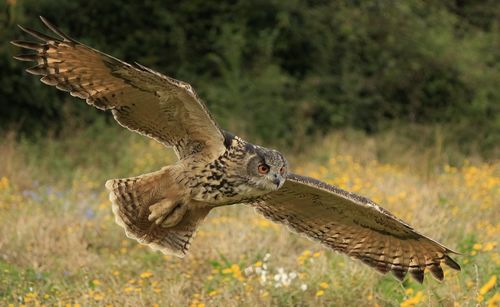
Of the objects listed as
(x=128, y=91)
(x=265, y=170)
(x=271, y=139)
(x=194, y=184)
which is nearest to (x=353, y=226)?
(x=265, y=170)

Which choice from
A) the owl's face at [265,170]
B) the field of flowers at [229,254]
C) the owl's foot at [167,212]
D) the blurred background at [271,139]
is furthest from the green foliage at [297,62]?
the owl's face at [265,170]

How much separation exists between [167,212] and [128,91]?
2.49ft

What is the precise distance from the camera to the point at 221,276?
608 centimetres

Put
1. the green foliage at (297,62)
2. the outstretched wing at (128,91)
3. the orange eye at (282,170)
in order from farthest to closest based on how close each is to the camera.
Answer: the green foliage at (297,62) → the orange eye at (282,170) → the outstretched wing at (128,91)

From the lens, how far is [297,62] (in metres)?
15.0

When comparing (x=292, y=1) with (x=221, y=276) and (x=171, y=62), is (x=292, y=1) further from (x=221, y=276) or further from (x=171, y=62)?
(x=221, y=276)

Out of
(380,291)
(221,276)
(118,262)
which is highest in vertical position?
(380,291)

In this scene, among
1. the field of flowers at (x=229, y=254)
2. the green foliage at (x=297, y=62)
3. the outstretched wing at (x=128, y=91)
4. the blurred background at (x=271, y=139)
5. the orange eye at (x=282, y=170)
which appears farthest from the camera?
the green foliage at (x=297, y=62)

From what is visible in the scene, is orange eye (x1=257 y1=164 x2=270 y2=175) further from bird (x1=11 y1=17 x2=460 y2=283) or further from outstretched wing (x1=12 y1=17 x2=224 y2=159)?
outstretched wing (x1=12 y1=17 x2=224 y2=159)

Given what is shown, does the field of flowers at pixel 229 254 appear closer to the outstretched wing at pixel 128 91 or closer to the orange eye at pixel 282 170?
the orange eye at pixel 282 170

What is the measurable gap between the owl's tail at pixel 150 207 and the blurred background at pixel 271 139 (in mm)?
320

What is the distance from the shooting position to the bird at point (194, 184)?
4.92 m

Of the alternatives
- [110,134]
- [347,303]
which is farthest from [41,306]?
[110,134]

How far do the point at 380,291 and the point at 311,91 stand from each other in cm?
928
